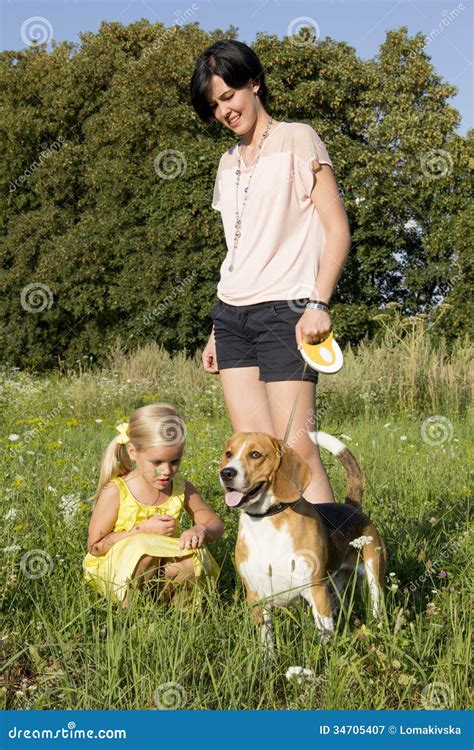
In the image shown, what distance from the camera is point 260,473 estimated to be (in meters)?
3.10

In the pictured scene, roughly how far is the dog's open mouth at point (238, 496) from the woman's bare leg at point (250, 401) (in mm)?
434

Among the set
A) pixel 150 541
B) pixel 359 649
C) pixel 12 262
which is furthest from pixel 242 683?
pixel 12 262

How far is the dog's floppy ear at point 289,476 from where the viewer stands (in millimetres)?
3094

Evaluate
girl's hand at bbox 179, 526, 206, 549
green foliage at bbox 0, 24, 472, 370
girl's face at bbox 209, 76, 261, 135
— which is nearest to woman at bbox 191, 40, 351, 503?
girl's face at bbox 209, 76, 261, 135

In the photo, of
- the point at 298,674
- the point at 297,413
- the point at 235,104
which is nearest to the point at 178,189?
the point at 235,104

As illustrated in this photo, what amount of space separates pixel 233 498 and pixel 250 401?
0.62m

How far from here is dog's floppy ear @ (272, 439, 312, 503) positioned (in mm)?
3094

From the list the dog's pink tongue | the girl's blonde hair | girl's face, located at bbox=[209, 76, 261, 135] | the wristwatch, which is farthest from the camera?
the girl's blonde hair

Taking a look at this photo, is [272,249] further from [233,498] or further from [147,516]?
[147,516]

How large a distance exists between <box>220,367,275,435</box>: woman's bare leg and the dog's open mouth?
1.42 ft

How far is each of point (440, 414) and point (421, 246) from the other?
12.5m

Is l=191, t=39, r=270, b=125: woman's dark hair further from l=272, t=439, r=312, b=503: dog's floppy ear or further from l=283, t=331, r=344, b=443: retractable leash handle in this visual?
l=272, t=439, r=312, b=503: dog's floppy ear

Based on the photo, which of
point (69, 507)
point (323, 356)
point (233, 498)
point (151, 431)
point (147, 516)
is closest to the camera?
point (233, 498)

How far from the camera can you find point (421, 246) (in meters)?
21.7
